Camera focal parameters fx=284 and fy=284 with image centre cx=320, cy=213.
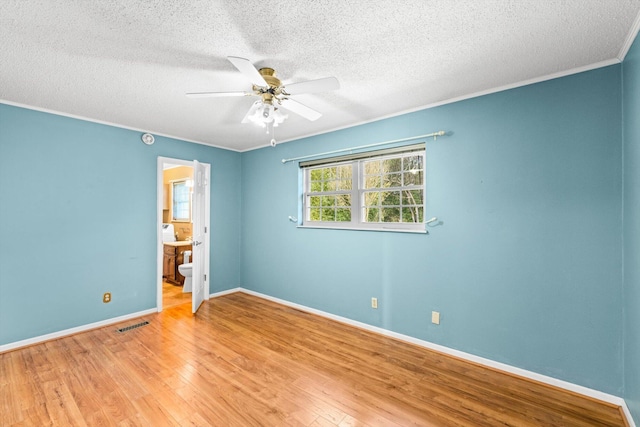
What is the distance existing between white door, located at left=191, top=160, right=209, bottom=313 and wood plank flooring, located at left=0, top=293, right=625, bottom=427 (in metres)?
0.76

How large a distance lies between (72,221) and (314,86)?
10.4 ft

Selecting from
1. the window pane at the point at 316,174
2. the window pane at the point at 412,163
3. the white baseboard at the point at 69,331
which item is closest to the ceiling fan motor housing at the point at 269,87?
the window pane at the point at 412,163

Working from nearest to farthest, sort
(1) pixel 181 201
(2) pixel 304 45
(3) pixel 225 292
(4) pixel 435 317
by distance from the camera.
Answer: (2) pixel 304 45 → (4) pixel 435 317 → (3) pixel 225 292 → (1) pixel 181 201

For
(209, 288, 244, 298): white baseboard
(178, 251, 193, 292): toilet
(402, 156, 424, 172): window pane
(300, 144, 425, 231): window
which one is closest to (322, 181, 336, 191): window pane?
(300, 144, 425, 231): window

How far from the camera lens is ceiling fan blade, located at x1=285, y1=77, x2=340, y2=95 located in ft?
6.12

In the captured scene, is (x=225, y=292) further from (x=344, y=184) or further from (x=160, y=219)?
(x=344, y=184)

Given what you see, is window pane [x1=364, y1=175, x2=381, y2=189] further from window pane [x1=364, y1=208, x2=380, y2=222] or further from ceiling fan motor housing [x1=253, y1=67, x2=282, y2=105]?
ceiling fan motor housing [x1=253, y1=67, x2=282, y2=105]

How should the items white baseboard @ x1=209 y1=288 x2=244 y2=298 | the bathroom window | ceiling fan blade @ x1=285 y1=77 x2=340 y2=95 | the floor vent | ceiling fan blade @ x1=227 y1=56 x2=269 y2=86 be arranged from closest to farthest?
ceiling fan blade @ x1=227 y1=56 x2=269 y2=86, ceiling fan blade @ x1=285 y1=77 x2=340 y2=95, the floor vent, white baseboard @ x1=209 y1=288 x2=244 y2=298, the bathroom window

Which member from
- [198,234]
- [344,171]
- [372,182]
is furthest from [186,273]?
[372,182]

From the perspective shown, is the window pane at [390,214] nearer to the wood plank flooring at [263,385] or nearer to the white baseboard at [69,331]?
the wood plank flooring at [263,385]

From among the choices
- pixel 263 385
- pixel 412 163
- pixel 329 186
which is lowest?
pixel 263 385

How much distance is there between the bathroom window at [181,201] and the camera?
5891 mm

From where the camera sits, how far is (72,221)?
10.5ft

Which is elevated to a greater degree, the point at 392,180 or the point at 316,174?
the point at 316,174
